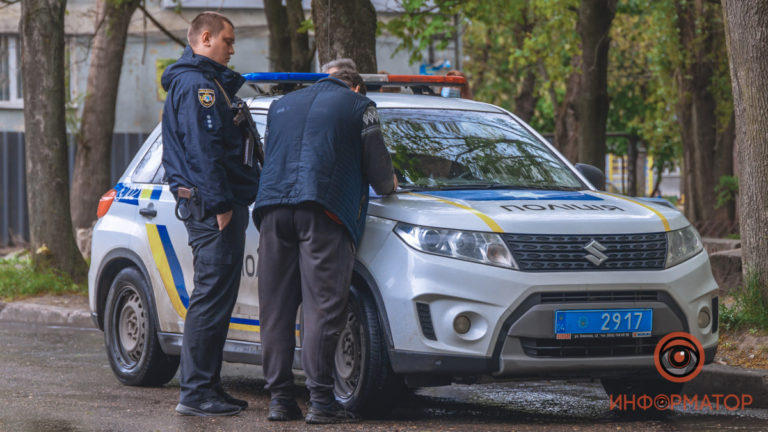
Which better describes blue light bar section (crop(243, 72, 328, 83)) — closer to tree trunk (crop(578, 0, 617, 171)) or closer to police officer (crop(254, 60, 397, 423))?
police officer (crop(254, 60, 397, 423))

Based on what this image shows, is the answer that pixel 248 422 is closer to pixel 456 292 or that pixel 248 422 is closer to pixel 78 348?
pixel 456 292

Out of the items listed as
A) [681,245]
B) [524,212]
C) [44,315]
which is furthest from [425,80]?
[44,315]

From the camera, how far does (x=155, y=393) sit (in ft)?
24.3

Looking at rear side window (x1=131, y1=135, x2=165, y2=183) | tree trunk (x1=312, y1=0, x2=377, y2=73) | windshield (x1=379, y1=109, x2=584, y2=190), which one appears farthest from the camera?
tree trunk (x1=312, y1=0, x2=377, y2=73)

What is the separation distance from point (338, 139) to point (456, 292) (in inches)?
38.4

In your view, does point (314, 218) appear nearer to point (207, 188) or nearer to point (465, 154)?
point (207, 188)

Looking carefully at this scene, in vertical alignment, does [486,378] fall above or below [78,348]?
above

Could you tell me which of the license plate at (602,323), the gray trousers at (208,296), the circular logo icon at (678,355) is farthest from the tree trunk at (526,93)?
the license plate at (602,323)

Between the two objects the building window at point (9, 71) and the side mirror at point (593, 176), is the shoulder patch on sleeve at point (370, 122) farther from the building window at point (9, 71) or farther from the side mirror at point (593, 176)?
the building window at point (9, 71)

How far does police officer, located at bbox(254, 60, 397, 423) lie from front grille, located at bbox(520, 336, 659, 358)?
0.97m

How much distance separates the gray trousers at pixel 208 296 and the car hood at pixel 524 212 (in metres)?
0.79

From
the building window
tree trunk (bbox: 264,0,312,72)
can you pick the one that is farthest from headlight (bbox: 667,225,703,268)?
the building window

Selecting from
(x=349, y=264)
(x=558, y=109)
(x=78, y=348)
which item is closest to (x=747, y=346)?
(x=349, y=264)

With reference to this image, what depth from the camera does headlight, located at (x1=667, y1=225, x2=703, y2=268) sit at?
614 cm
